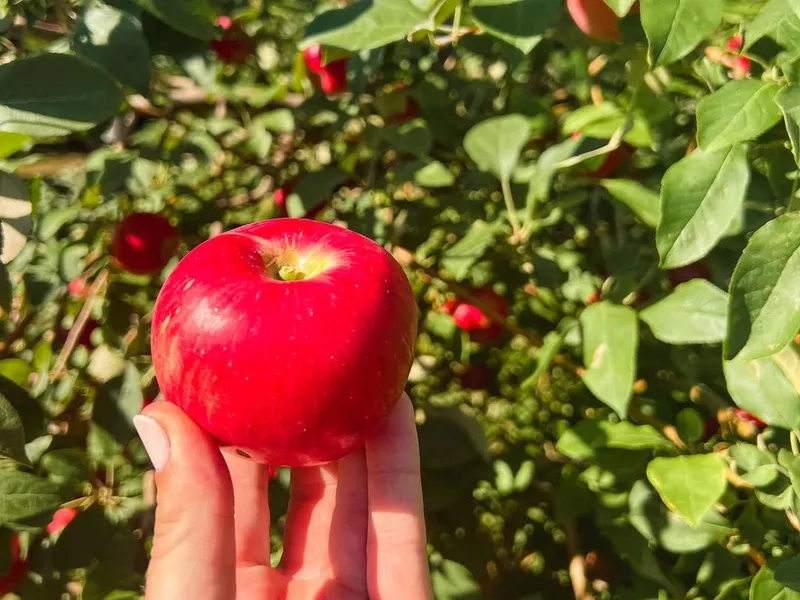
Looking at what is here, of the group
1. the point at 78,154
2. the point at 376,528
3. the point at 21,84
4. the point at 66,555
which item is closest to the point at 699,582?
the point at 376,528

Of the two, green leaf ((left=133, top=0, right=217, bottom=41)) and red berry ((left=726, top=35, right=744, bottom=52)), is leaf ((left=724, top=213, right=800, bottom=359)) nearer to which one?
red berry ((left=726, top=35, right=744, bottom=52))

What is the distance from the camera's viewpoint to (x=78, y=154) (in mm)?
1881

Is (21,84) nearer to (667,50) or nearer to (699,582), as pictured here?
(667,50)

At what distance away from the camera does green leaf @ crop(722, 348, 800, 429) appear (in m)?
0.72

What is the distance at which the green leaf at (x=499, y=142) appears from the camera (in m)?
1.00

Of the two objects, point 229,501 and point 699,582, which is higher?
point 229,501

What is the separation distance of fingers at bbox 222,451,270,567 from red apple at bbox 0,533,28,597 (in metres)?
0.28

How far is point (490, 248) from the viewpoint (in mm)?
1190

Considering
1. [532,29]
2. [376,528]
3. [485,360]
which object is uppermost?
[532,29]

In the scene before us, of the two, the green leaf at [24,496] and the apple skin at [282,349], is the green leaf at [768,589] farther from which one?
the green leaf at [24,496]

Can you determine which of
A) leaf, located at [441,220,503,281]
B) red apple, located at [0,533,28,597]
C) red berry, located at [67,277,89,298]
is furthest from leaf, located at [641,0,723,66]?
red berry, located at [67,277,89,298]

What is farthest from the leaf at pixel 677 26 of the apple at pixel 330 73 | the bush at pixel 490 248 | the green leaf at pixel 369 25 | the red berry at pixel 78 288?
the red berry at pixel 78 288

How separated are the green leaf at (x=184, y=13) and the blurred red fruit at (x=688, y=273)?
778 millimetres

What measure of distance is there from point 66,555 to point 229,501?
36 centimetres
